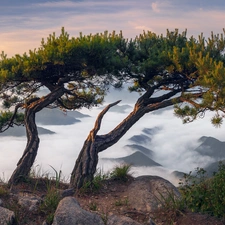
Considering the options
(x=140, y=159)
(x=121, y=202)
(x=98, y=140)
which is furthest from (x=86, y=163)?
(x=140, y=159)

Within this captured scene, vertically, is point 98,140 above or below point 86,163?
above

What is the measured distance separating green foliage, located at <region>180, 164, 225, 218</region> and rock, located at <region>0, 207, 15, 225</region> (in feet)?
12.2

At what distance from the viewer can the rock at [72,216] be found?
6285 mm

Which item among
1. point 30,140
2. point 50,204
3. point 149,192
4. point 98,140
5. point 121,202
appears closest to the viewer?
point 50,204

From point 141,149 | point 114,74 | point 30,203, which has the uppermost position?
point 114,74

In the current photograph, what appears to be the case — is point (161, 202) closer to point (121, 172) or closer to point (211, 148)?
point (121, 172)

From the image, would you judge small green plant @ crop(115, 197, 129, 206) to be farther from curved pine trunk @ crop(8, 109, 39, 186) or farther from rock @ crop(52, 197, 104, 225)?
curved pine trunk @ crop(8, 109, 39, 186)

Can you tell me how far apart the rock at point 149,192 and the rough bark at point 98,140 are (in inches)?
54.9

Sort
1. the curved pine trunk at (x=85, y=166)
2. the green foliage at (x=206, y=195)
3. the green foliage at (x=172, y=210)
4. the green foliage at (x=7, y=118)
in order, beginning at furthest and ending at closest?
the green foliage at (x=7, y=118)
the curved pine trunk at (x=85, y=166)
the green foliage at (x=172, y=210)
the green foliage at (x=206, y=195)

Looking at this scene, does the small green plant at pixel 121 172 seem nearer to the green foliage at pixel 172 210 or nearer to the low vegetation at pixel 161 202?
the low vegetation at pixel 161 202

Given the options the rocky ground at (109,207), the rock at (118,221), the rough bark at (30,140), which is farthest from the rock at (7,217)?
the rough bark at (30,140)

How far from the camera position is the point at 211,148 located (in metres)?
105

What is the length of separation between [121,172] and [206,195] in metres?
3.84

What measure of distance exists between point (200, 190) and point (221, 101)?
8.54 feet
